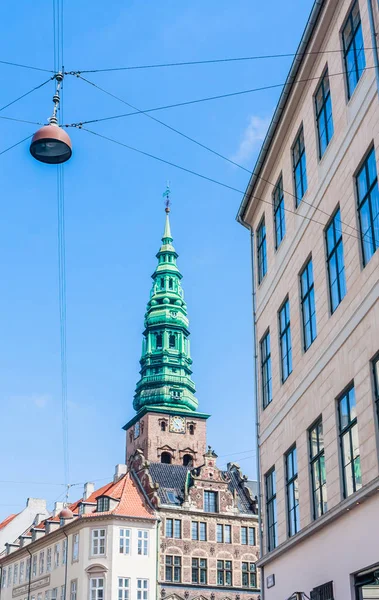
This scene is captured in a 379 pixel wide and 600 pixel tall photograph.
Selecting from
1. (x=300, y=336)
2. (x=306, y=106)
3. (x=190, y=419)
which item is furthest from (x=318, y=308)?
(x=190, y=419)

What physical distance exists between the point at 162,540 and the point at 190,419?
28031mm

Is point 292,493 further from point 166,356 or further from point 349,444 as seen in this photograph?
point 166,356

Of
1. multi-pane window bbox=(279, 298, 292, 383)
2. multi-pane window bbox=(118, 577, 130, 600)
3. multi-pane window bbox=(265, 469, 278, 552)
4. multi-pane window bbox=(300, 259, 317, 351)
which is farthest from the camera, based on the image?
multi-pane window bbox=(118, 577, 130, 600)

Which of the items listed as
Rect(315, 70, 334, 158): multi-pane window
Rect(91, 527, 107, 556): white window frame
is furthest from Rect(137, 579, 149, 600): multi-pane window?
Rect(315, 70, 334, 158): multi-pane window

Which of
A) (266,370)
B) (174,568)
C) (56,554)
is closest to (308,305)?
(266,370)

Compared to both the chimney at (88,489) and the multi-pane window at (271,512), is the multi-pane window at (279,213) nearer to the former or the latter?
the multi-pane window at (271,512)

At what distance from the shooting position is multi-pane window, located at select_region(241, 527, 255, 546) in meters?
61.2

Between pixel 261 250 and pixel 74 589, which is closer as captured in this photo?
pixel 261 250

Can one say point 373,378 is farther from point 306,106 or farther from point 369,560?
point 306,106

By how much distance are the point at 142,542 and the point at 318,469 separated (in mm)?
41387

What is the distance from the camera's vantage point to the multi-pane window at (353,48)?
55.4ft

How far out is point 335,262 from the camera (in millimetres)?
17766

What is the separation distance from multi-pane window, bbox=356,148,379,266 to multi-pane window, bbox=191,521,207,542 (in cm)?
4702

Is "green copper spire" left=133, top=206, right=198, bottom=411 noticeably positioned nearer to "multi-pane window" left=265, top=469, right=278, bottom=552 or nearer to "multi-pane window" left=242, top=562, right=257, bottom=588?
"multi-pane window" left=242, top=562, right=257, bottom=588
